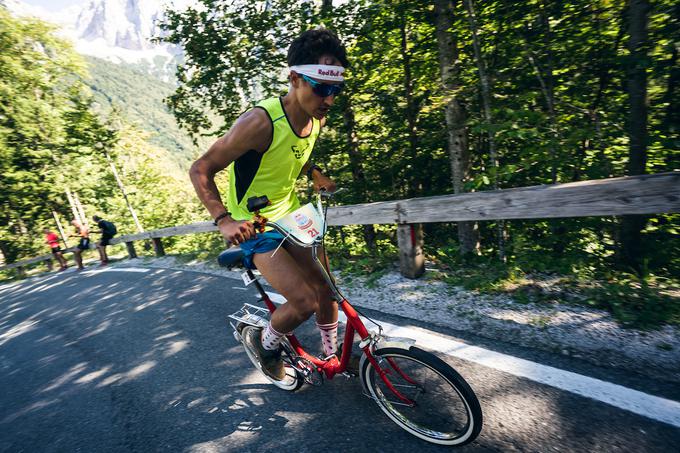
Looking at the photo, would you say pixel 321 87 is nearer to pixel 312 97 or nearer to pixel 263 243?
pixel 312 97

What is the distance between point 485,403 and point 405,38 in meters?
7.13

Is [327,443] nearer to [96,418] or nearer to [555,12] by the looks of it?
[96,418]

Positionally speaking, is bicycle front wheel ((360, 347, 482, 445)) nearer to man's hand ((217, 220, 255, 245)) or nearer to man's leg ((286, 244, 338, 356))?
man's leg ((286, 244, 338, 356))

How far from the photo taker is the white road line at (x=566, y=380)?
1865mm

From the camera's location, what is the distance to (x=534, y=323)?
283 centimetres

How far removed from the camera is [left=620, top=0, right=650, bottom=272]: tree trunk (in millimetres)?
3502

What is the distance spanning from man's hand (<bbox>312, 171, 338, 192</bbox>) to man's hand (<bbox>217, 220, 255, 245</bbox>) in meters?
0.85

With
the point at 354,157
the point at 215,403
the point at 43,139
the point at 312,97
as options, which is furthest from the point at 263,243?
the point at 43,139

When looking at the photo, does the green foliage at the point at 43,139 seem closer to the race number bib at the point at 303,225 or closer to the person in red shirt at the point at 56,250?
the person in red shirt at the point at 56,250

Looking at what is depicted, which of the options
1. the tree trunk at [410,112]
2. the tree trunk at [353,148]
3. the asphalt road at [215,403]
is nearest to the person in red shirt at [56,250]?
the asphalt road at [215,403]

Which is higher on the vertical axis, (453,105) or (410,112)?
(410,112)

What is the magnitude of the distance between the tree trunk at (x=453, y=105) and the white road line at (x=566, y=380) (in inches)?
104

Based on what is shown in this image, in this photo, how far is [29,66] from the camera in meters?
21.9

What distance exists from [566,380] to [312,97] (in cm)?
249
